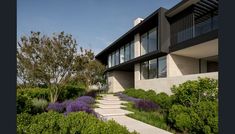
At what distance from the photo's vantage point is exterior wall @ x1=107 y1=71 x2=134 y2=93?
29394 millimetres

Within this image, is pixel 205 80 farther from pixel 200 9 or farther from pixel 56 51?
pixel 56 51

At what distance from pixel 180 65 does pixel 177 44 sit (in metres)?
2.40

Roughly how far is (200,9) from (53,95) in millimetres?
13600

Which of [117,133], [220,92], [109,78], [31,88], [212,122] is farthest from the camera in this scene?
[109,78]

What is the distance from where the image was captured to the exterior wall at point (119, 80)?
29394mm

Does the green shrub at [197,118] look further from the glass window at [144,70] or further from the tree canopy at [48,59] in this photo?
the glass window at [144,70]

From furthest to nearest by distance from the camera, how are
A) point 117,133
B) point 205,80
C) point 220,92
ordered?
point 205,80
point 117,133
point 220,92

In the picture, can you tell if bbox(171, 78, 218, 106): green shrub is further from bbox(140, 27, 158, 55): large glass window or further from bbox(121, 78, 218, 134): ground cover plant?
bbox(140, 27, 158, 55): large glass window

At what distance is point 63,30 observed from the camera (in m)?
15.0

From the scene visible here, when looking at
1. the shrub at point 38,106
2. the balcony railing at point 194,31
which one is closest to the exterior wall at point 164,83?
the balcony railing at point 194,31

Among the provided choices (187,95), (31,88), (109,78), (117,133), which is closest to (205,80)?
(187,95)

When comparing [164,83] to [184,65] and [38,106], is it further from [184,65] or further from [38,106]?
[38,106]

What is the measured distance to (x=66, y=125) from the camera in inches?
191

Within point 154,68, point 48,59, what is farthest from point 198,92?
point 154,68
